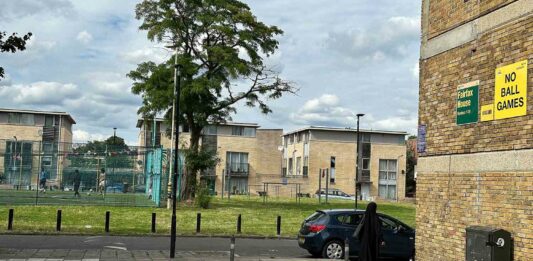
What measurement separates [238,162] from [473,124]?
69.9 m

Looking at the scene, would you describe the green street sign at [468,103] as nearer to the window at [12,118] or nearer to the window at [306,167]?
the window at [306,167]

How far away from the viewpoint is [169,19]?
3716 centimetres

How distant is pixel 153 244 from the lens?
19.3 m

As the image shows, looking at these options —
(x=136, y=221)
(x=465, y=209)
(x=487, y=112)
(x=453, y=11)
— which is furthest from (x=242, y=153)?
(x=487, y=112)

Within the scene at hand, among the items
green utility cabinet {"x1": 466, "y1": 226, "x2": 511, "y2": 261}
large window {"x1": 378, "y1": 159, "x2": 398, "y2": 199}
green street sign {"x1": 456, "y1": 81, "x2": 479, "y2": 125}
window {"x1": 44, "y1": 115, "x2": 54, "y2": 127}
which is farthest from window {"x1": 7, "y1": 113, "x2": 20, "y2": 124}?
green utility cabinet {"x1": 466, "y1": 226, "x2": 511, "y2": 261}

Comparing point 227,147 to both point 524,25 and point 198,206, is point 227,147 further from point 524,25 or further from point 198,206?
point 524,25

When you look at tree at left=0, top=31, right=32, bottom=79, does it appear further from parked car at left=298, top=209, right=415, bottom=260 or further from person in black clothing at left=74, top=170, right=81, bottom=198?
person in black clothing at left=74, top=170, right=81, bottom=198

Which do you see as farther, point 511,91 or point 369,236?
point 369,236

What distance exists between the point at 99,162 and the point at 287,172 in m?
58.5

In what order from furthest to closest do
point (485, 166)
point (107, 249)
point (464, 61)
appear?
1. point (107, 249)
2. point (464, 61)
3. point (485, 166)

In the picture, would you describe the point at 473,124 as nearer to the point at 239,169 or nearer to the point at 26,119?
the point at 239,169

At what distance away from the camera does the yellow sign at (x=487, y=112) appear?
35.3 ft

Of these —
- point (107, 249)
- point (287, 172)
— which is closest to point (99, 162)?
point (107, 249)

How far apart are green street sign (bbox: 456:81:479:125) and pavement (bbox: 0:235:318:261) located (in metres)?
7.01
